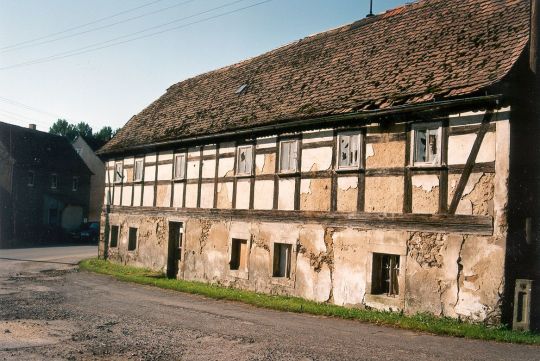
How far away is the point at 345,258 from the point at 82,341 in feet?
23.1

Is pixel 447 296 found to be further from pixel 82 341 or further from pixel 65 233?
pixel 65 233

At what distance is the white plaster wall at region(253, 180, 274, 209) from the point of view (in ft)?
51.5

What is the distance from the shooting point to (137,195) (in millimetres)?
22688

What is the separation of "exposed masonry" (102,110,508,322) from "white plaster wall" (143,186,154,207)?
2.33 metres

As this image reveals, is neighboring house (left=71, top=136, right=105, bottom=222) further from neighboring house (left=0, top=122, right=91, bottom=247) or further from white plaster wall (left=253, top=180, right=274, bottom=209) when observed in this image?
white plaster wall (left=253, top=180, right=274, bottom=209)

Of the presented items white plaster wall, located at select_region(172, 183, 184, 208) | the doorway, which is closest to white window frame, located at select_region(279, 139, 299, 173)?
white plaster wall, located at select_region(172, 183, 184, 208)

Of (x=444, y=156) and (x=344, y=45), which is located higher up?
(x=344, y=45)

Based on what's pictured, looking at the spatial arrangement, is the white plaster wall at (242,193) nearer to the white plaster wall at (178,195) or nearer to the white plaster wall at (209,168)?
the white plaster wall at (209,168)

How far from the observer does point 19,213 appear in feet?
131

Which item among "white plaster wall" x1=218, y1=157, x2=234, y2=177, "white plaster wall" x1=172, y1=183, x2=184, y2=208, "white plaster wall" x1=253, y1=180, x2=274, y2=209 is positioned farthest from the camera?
"white plaster wall" x1=172, y1=183, x2=184, y2=208

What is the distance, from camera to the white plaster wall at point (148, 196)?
851 inches

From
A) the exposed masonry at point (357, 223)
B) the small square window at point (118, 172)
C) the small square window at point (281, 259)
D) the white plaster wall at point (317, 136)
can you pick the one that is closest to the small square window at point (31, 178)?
the small square window at point (118, 172)

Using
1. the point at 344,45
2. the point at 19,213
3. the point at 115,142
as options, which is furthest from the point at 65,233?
the point at 344,45

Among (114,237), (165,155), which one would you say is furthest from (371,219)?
(114,237)
